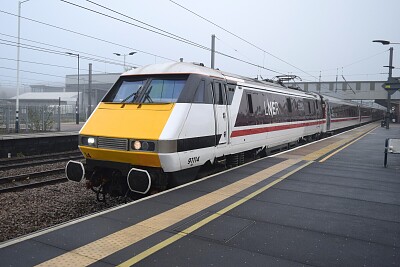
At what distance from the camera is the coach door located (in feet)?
26.8

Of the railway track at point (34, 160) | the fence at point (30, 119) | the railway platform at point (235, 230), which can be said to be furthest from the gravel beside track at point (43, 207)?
the fence at point (30, 119)

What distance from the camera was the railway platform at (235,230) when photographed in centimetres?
396

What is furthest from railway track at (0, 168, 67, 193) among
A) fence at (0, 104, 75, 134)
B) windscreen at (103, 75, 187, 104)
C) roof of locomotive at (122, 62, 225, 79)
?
fence at (0, 104, 75, 134)

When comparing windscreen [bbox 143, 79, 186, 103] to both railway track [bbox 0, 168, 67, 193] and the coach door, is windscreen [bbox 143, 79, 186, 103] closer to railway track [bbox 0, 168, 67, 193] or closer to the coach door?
the coach door

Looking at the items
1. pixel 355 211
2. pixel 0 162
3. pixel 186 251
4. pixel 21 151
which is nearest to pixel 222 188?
pixel 355 211

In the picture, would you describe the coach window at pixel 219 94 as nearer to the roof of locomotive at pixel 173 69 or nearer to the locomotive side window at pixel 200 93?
the roof of locomotive at pixel 173 69

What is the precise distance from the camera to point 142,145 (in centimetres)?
658

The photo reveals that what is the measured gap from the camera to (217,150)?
326 inches

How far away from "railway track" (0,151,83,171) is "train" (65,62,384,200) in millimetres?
5900

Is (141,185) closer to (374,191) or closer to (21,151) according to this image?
(374,191)

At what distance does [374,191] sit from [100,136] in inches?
229

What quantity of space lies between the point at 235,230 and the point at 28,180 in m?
8.18

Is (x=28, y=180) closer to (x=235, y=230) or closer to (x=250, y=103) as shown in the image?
(x=250, y=103)

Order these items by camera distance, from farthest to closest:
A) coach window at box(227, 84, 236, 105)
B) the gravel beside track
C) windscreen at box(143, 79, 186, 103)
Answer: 1. coach window at box(227, 84, 236, 105)
2. windscreen at box(143, 79, 186, 103)
3. the gravel beside track
